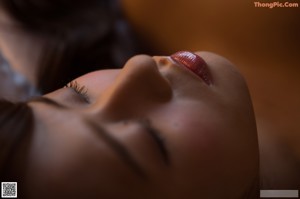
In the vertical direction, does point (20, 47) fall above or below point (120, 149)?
above

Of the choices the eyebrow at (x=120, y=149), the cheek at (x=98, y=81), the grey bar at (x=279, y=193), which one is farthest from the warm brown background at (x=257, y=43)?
the eyebrow at (x=120, y=149)

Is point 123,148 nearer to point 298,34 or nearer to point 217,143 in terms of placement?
point 217,143

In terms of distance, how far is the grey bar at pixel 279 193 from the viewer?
599 mm

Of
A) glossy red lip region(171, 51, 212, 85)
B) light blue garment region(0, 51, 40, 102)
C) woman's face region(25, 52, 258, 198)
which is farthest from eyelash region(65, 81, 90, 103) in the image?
light blue garment region(0, 51, 40, 102)

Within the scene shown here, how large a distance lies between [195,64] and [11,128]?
23 centimetres

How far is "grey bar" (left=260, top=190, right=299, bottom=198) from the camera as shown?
599 millimetres

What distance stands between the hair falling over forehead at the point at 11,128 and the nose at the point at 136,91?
0.26ft

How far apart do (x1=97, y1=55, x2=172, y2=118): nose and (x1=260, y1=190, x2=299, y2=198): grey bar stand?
0.83 ft

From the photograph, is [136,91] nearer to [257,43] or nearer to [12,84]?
[257,43]

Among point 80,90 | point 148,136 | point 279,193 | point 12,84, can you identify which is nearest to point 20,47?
point 12,84

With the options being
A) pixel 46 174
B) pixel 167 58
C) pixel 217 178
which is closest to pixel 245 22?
pixel 167 58

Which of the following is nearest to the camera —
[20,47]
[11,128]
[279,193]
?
[11,128]

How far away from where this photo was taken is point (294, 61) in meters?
0.61

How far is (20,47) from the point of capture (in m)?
0.72
